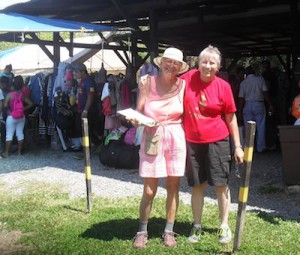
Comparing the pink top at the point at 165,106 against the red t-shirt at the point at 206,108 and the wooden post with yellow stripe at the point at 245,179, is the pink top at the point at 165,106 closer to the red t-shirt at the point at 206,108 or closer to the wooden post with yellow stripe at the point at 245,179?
the red t-shirt at the point at 206,108

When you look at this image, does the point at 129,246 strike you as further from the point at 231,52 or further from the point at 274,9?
the point at 231,52

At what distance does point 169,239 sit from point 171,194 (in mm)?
420

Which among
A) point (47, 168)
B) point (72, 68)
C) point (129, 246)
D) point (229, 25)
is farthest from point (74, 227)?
point (229, 25)

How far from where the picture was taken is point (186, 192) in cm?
601

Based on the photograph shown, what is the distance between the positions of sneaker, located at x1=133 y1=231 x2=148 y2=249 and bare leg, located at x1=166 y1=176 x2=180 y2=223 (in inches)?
10.5

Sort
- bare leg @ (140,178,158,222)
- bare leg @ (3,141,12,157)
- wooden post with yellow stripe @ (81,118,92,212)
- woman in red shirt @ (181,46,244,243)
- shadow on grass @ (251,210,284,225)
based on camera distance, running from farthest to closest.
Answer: bare leg @ (3,141,12,157), wooden post with yellow stripe @ (81,118,92,212), shadow on grass @ (251,210,284,225), bare leg @ (140,178,158,222), woman in red shirt @ (181,46,244,243)

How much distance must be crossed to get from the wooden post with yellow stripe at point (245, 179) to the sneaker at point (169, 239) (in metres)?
0.56

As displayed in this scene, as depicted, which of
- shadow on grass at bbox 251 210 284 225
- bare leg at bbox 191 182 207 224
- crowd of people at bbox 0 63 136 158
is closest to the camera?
bare leg at bbox 191 182 207 224

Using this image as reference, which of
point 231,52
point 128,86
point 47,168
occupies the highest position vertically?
point 231,52

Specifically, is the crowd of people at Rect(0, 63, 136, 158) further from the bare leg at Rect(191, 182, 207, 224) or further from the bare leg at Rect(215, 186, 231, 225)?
the bare leg at Rect(215, 186, 231, 225)

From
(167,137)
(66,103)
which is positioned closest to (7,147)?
(66,103)

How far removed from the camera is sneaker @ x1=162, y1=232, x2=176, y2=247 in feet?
12.9

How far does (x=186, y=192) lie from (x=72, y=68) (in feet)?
14.8

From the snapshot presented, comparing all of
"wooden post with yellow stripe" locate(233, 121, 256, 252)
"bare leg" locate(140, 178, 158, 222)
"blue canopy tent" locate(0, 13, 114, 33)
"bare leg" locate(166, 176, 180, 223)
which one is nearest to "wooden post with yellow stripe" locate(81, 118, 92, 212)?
"bare leg" locate(140, 178, 158, 222)
